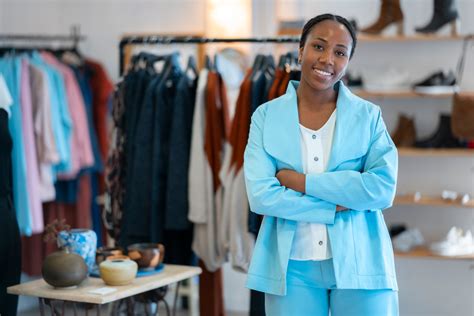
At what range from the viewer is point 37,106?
4832 millimetres

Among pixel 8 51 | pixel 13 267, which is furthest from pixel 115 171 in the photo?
pixel 8 51

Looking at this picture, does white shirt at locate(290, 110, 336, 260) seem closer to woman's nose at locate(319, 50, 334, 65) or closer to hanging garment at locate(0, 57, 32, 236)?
woman's nose at locate(319, 50, 334, 65)

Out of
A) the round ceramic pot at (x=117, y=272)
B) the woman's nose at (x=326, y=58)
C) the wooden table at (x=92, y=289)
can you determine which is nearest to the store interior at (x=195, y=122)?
the wooden table at (x=92, y=289)

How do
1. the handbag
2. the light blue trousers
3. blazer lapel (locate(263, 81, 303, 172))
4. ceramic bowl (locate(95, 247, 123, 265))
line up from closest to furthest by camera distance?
the light blue trousers → blazer lapel (locate(263, 81, 303, 172)) → ceramic bowl (locate(95, 247, 123, 265)) → the handbag

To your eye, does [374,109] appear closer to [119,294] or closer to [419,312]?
[119,294]

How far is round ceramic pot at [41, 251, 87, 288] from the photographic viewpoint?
9.37 feet

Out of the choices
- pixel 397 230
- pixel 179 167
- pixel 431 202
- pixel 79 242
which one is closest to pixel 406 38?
pixel 431 202

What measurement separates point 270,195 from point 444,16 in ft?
9.18

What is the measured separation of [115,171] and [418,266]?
2163 millimetres

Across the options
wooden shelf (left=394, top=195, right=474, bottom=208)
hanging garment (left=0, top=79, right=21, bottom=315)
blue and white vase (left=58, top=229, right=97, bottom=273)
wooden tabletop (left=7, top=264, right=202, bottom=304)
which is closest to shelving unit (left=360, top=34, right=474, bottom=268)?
wooden shelf (left=394, top=195, right=474, bottom=208)

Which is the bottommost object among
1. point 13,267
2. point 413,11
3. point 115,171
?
point 13,267

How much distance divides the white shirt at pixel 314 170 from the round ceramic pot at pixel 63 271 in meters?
0.95

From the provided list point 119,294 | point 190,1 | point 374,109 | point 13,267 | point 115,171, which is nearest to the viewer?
point 374,109

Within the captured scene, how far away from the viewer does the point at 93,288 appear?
289cm
